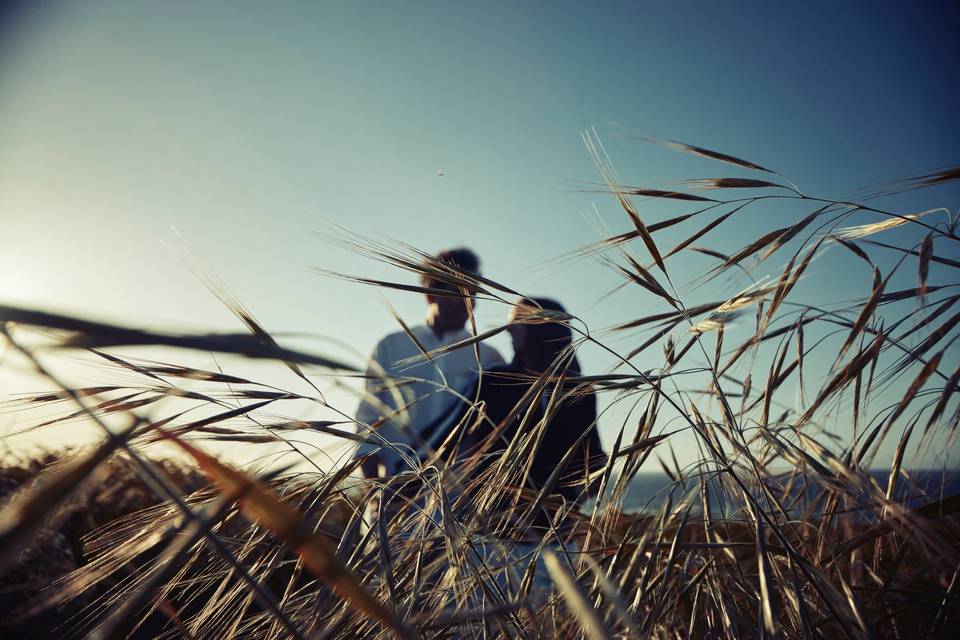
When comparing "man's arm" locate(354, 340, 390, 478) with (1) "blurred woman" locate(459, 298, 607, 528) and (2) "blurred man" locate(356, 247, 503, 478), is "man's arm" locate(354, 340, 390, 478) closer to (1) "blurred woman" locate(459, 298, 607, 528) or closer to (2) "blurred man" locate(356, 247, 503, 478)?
(2) "blurred man" locate(356, 247, 503, 478)

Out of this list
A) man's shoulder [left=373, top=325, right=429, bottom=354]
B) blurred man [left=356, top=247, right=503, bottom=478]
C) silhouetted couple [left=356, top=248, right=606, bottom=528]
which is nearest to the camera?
silhouetted couple [left=356, top=248, right=606, bottom=528]

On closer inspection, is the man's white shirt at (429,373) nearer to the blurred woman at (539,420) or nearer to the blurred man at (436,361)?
the blurred man at (436,361)

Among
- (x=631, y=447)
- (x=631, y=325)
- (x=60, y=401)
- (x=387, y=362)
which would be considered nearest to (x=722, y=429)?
(x=631, y=447)

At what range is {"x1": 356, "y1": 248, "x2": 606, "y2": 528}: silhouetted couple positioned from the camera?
934 mm

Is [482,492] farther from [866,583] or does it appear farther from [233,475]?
[866,583]

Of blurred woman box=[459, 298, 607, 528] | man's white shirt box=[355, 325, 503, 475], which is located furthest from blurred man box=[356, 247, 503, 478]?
blurred woman box=[459, 298, 607, 528]

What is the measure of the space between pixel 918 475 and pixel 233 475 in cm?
128

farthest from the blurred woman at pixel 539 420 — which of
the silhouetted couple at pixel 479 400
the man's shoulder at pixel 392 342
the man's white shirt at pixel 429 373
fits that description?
the man's shoulder at pixel 392 342

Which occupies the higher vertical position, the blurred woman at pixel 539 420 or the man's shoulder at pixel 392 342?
the man's shoulder at pixel 392 342

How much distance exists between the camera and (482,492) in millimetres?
1025

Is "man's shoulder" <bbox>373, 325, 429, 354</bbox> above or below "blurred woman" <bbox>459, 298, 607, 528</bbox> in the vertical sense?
above

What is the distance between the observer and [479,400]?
5.74 ft

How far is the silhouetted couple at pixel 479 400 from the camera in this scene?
3.06 feet

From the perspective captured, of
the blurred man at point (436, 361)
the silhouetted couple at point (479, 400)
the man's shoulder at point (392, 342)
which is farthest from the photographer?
the man's shoulder at point (392, 342)
